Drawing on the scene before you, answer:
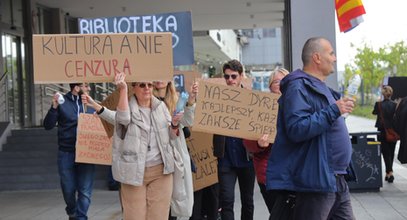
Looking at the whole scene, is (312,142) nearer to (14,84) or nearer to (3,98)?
(3,98)

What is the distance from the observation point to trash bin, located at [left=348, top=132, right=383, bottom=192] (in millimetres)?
10617

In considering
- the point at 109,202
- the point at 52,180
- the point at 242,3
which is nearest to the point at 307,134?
the point at 109,202

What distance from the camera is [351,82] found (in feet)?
13.9

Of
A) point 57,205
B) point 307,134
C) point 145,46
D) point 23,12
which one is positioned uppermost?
point 23,12

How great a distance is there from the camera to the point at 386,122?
1191 cm

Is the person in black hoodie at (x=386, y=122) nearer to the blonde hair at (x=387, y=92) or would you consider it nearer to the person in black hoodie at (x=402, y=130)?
the blonde hair at (x=387, y=92)

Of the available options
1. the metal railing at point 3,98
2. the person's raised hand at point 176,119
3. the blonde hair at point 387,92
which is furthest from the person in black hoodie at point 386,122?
the metal railing at point 3,98

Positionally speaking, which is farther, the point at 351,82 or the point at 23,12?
the point at 23,12

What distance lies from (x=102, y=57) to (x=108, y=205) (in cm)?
530

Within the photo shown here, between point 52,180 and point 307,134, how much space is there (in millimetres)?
9637

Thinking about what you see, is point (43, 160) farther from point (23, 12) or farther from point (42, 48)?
point (42, 48)

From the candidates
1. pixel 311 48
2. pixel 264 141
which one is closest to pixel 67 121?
pixel 264 141

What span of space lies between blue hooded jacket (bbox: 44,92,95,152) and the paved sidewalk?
193cm

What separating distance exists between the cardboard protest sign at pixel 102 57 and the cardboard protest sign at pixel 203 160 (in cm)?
176
